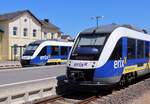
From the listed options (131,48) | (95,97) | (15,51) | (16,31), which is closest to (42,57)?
(131,48)

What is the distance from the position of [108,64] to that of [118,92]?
1.92m

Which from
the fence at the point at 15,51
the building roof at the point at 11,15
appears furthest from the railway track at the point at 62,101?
the building roof at the point at 11,15

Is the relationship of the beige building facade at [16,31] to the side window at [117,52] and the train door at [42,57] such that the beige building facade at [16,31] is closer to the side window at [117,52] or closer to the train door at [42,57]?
the train door at [42,57]

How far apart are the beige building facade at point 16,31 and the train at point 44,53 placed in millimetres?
20996

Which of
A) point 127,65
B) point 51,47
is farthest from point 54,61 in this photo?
point 127,65

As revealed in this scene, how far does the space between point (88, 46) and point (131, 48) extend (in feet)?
11.0

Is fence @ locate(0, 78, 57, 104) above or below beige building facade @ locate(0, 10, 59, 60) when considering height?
below

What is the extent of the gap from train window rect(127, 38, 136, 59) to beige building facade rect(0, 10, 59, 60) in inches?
1697

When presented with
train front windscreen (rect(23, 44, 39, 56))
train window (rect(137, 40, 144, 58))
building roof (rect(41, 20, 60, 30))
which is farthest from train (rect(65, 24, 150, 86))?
building roof (rect(41, 20, 60, 30))

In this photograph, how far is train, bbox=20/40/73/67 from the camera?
124 feet

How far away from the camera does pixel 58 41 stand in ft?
132

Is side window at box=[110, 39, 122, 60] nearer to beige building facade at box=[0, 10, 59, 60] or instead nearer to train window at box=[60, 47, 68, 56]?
train window at box=[60, 47, 68, 56]

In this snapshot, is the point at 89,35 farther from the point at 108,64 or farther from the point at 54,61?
the point at 54,61

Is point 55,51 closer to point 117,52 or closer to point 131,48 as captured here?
point 131,48
